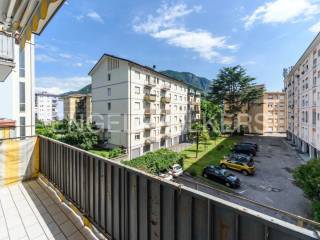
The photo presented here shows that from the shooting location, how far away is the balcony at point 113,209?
1.60 m

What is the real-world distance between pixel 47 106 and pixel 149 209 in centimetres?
9678

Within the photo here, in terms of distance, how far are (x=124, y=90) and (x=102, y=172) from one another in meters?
21.8

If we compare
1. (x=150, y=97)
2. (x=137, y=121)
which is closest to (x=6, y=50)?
(x=137, y=121)

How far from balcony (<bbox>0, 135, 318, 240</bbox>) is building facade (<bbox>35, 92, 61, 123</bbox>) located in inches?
3365

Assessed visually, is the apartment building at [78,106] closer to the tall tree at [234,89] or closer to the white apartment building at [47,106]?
the white apartment building at [47,106]

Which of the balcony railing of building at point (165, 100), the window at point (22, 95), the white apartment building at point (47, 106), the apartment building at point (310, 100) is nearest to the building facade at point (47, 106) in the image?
the white apartment building at point (47, 106)

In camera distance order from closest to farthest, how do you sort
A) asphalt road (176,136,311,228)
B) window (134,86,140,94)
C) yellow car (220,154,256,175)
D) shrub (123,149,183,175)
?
asphalt road (176,136,311,228), shrub (123,149,183,175), yellow car (220,154,256,175), window (134,86,140,94)

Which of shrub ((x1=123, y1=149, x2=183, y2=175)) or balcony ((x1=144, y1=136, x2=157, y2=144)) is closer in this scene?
shrub ((x1=123, y1=149, x2=183, y2=175))

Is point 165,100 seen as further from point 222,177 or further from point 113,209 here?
point 113,209

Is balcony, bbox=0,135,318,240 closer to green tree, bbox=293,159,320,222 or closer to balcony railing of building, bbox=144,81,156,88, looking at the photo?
green tree, bbox=293,159,320,222

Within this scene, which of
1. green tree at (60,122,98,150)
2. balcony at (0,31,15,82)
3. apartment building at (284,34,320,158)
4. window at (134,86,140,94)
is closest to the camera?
balcony at (0,31,15,82)

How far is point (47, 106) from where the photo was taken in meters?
85.6

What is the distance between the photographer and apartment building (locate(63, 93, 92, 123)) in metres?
53.5

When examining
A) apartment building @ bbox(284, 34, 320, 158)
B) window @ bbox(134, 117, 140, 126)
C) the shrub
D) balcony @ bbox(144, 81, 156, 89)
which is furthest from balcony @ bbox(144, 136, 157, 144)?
apartment building @ bbox(284, 34, 320, 158)
